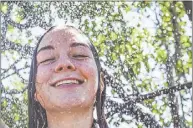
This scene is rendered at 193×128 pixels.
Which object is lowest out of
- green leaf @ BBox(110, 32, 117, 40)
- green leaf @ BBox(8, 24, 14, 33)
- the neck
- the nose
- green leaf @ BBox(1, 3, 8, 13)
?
the neck

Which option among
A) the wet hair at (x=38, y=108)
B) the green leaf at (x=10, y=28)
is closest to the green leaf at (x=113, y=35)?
the green leaf at (x=10, y=28)

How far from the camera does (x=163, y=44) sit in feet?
8.87

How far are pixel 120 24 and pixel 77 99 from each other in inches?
67.4

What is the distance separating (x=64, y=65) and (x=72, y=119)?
0.14m

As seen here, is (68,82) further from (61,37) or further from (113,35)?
(113,35)

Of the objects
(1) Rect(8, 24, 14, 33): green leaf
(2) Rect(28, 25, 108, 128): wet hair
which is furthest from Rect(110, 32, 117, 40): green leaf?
(2) Rect(28, 25, 108, 128): wet hair

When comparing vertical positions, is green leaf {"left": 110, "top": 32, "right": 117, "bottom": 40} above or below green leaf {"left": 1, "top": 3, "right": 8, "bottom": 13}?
below

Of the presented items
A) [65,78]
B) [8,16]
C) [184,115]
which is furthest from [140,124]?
[65,78]

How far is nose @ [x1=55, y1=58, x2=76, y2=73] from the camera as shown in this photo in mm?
1042

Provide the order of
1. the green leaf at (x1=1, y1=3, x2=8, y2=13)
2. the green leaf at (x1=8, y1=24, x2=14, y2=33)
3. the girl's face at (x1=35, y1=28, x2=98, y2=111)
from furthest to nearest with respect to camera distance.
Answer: the green leaf at (x1=8, y1=24, x2=14, y2=33), the green leaf at (x1=1, y1=3, x2=8, y2=13), the girl's face at (x1=35, y1=28, x2=98, y2=111)

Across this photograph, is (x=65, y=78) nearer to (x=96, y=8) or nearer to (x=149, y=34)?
(x=96, y=8)

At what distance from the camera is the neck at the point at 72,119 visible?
103 cm

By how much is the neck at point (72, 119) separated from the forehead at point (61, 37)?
188 millimetres

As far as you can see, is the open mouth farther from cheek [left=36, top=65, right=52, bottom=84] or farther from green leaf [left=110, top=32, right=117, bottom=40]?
green leaf [left=110, top=32, right=117, bottom=40]
